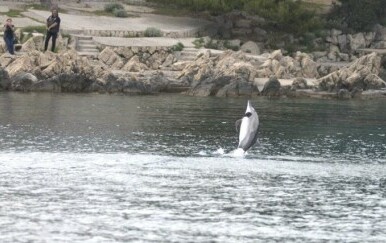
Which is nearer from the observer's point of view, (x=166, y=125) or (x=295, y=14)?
(x=166, y=125)

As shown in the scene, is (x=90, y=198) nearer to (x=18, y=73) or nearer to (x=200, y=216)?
(x=200, y=216)

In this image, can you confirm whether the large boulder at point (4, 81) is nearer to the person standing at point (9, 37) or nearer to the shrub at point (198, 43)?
the person standing at point (9, 37)

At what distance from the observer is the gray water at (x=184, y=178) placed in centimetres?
2297

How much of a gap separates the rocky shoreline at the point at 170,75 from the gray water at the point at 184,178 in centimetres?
1166

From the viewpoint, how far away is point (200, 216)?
24.1 m

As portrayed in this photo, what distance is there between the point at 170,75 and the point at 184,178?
35584 millimetres

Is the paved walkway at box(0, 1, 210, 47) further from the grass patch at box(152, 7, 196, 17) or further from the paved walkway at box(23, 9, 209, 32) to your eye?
the grass patch at box(152, 7, 196, 17)

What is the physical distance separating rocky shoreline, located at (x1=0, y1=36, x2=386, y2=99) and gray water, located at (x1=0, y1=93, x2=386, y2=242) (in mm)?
11660

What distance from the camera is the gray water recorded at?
75.4 feet

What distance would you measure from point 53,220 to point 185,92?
38.0 meters

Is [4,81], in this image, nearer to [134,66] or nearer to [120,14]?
[134,66]

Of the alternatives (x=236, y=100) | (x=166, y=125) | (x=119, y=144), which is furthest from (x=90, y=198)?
(x=236, y=100)

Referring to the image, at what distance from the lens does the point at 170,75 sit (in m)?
64.3

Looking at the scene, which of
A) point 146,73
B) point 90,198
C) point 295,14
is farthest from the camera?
point 295,14
